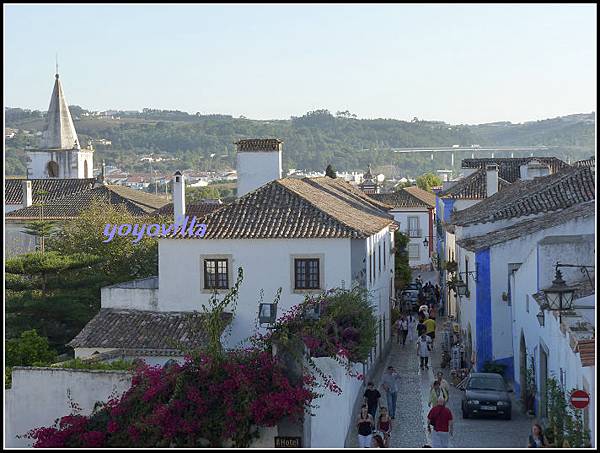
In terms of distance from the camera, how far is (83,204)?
61812 mm

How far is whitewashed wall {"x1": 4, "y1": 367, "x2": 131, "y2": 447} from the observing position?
1986 centimetres

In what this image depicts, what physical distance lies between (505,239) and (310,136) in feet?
503

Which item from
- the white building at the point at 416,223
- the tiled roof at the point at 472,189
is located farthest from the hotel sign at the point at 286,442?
the white building at the point at 416,223

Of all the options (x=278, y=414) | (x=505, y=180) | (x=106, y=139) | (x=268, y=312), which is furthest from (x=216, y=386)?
(x=106, y=139)

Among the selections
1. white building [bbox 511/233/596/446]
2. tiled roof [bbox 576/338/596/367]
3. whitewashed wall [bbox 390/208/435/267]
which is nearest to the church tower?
whitewashed wall [bbox 390/208/435/267]

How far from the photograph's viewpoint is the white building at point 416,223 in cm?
7425

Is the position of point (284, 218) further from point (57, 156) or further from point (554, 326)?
point (57, 156)

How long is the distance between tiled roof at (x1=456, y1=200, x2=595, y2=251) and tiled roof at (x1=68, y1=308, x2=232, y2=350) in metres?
7.39

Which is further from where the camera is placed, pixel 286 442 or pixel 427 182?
pixel 427 182

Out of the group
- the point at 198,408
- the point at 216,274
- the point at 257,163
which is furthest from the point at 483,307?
the point at 198,408

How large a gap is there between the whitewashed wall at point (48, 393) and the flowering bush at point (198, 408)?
2.84 metres

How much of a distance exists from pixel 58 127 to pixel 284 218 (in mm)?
67933

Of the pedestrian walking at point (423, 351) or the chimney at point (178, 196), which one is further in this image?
the chimney at point (178, 196)

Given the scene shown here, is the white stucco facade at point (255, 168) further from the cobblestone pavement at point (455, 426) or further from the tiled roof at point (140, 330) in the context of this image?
the cobblestone pavement at point (455, 426)
